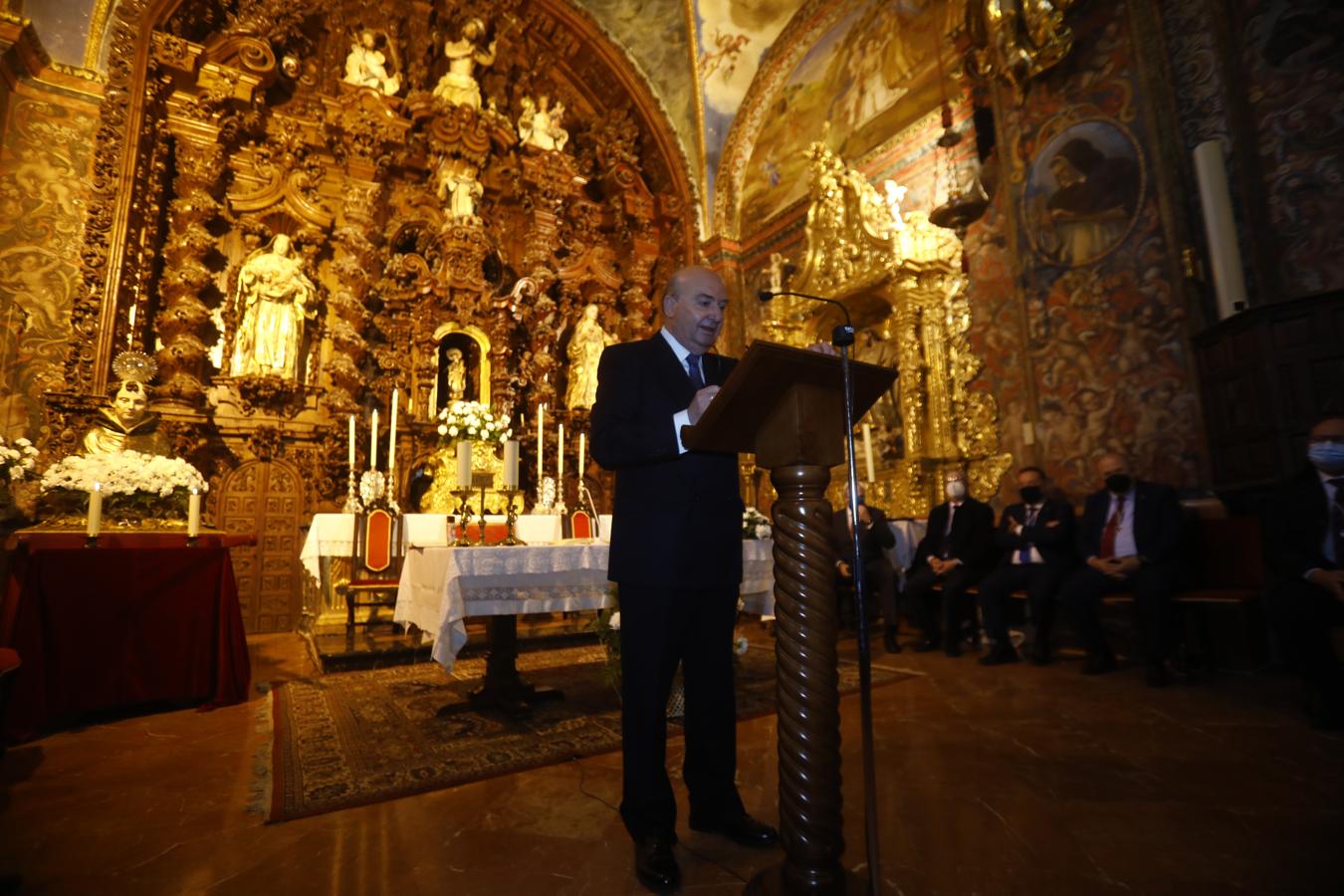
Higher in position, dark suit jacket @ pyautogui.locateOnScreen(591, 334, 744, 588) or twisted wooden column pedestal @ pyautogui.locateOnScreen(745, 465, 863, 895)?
dark suit jacket @ pyautogui.locateOnScreen(591, 334, 744, 588)

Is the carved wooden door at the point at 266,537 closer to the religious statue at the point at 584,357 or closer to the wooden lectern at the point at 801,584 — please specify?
the religious statue at the point at 584,357

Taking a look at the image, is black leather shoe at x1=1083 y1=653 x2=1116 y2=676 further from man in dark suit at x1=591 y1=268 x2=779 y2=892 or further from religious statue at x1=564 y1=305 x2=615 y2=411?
religious statue at x1=564 y1=305 x2=615 y2=411

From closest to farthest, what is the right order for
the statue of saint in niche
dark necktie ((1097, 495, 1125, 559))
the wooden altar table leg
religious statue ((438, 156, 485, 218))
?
1. the wooden altar table leg
2. dark necktie ((1097, 495, 1125, 559))
3. the statue of saint in niche
4. religious statue ((438, 156, 485, 218))

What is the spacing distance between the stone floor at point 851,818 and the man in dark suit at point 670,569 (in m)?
0.17

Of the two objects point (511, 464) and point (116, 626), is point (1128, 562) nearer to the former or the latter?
point (511, 464)

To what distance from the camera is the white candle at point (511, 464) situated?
14.3ft

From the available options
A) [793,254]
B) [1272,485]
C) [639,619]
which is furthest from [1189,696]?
[793,254]

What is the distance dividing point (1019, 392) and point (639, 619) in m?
5.88

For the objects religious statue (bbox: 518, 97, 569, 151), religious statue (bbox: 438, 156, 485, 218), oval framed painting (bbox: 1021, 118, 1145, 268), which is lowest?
oval framed painting (bbox: 1021, 118, 1145, 268)

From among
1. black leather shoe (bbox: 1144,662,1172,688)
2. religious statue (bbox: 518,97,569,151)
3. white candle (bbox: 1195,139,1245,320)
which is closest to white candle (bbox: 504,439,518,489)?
black leather shoe (bbox: 1144,662,1172,688)

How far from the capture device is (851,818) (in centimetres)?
222

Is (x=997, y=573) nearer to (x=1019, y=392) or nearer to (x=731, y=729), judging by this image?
(x=1019, y=392)

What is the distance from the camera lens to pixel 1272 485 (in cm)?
427

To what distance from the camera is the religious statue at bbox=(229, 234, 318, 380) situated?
7906 millimetres
